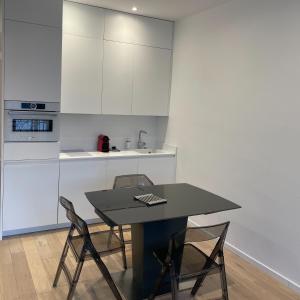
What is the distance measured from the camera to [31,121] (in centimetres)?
351

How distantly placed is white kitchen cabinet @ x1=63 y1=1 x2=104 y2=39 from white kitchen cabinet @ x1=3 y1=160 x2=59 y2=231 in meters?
1.55

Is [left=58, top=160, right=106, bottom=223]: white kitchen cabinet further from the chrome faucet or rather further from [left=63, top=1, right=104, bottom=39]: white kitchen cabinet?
[left=63, top=1, right=104, bottom=39]: white kitchen cabinet

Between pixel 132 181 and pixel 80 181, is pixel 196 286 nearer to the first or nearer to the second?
pixel 132 181

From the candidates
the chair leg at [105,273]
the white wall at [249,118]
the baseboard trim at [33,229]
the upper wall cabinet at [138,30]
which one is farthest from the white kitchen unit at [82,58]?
the chair leg at [105,273]

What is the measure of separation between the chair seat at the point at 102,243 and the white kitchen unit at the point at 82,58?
5.72 ft

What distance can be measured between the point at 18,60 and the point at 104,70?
1097 mm

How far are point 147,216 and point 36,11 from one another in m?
2.41

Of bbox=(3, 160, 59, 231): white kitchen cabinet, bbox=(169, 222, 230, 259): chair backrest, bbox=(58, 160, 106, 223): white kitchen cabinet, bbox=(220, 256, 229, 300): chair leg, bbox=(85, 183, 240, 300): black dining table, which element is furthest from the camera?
bbox=(58, 160, 106, 223): white kitchen cabinet

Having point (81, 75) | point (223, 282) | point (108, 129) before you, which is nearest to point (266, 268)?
point (223, 282)

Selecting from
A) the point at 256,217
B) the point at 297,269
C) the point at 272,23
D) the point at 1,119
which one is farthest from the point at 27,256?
the point at 272,23

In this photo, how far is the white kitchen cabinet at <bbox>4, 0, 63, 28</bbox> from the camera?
10.6 feet

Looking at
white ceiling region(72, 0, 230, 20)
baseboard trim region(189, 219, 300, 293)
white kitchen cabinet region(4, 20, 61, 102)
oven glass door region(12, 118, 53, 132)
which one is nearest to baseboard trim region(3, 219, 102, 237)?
oven glass door region(12, 118, 53, 132)

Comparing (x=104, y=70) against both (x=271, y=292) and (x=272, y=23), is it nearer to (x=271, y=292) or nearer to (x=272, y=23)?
(x=272, y=23)

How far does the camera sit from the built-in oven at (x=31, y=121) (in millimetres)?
3381
